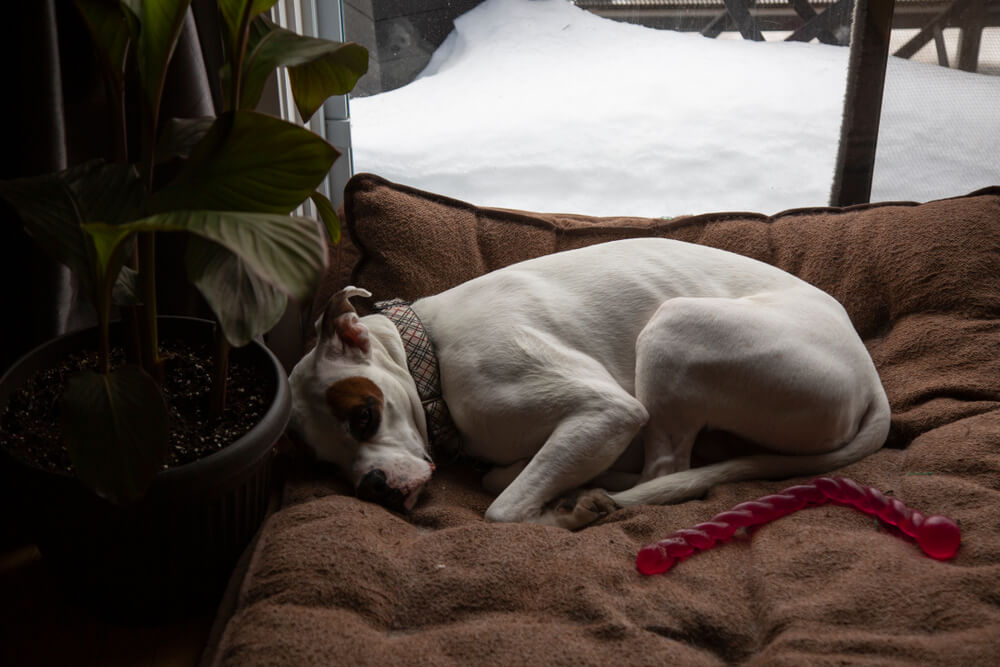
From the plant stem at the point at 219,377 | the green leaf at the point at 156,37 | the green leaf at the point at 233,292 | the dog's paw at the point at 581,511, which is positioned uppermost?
the green leaf at the point at 156,37

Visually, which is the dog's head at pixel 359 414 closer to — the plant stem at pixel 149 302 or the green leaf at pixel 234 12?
the plant stem at pixel 149 302

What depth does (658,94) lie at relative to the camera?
3.32 metres

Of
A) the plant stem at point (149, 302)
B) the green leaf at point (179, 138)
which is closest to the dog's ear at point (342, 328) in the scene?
the plant stem at point (149, 302)

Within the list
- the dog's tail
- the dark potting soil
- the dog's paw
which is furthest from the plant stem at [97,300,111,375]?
the dog's tail

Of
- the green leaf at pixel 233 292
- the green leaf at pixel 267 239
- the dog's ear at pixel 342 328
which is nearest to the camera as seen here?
the green leaf at pixel 267 239

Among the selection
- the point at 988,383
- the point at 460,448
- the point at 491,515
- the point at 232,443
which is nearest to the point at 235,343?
the point at 232,443

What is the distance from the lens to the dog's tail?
5.80 feet

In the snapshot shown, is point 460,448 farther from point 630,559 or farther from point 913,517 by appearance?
point 913,517

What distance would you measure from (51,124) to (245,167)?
0.74 meters

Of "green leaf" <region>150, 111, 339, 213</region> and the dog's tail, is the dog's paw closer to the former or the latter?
the dog's tail

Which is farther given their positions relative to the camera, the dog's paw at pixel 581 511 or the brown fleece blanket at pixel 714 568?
the dog's paw at pixel 581 511

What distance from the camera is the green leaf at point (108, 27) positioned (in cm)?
126

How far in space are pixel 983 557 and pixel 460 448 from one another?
1.10m

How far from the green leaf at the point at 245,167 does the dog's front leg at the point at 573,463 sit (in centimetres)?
87
